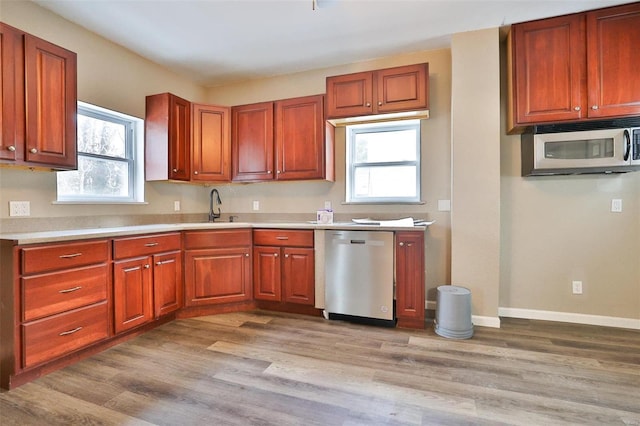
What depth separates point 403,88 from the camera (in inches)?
115

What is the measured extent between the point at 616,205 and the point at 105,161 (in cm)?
479

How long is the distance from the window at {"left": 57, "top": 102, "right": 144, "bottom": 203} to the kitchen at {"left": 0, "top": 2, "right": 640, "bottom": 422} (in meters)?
0.11

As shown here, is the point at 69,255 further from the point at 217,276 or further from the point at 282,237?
the point at 282,237

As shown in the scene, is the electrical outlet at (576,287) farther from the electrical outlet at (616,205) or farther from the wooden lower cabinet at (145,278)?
the wooden lower cabinet at (145,278)

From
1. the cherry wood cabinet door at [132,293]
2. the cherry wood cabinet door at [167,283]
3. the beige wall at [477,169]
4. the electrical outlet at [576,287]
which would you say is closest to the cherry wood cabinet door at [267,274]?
the cherry wood cabinet door at [167,283]

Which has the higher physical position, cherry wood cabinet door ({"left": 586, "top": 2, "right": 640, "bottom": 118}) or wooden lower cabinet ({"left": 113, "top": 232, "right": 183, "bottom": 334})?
cherry wood cabinet door ({"left": 586, "top": 2, "right": 640, "bottom": 118})

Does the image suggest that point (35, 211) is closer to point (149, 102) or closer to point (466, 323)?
point (149, 102)

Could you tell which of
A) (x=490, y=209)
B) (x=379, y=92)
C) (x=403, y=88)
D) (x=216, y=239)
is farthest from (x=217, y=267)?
(x=490, y=209)

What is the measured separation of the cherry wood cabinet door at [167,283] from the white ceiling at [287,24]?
6.74 ft

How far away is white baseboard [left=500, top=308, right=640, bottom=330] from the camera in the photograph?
8.97 feet

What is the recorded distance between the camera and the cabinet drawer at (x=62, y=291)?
6.16 ft

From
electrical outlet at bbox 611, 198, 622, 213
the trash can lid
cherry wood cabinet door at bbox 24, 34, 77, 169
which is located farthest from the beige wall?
cherry wood cabinet door at bbox 24, 34, 77, 169

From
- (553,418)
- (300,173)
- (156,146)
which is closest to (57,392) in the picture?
(156,146)

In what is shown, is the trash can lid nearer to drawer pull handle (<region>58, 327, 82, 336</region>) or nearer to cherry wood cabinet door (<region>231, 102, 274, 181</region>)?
cherry wood cabinet door (<region>231, 102, 274, 181</region>)
